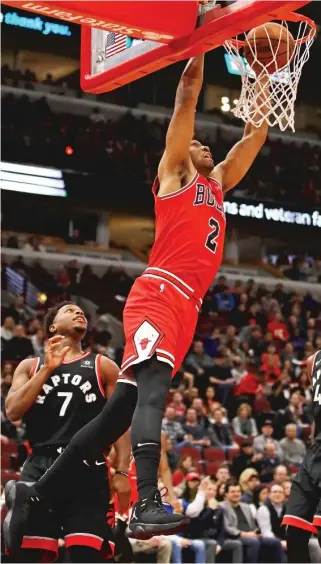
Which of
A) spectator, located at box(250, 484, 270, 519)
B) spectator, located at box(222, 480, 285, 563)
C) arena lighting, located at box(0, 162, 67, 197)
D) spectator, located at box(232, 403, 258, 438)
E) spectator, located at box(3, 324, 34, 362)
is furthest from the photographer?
arena lighting, located at box(0, 162, 67, 197)

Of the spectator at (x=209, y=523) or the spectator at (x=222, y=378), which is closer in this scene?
the spectator at (x=209, y=523)

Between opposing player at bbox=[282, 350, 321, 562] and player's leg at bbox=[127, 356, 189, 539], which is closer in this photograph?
player's leg at bbox=[127, 356, 189, 539]

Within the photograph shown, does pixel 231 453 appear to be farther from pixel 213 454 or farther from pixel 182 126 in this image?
pixel 182 126

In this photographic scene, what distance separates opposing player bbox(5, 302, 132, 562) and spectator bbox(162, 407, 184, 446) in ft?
27.8

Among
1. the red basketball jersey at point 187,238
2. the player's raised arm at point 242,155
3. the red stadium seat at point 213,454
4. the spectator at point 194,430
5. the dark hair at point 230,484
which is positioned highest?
the player's raised arm at point 242,155

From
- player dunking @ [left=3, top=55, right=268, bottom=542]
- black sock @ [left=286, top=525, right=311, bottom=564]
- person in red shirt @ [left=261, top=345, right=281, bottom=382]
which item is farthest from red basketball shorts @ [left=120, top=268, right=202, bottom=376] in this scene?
person in red shirt @ [left=261, top=345, right=281, bottom=382]

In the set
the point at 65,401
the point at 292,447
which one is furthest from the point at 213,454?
the point at 65,401

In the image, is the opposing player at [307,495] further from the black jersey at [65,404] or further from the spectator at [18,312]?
the spectator at [18,312]

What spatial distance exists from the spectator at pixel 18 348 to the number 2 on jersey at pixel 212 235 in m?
10.7

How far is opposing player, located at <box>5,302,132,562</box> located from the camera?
5906mm

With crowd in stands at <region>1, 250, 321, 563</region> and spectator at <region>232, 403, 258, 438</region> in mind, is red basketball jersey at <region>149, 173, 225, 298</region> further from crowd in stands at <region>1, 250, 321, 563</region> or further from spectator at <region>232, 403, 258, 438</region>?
spectator at <region>232, 403, 258, 438</region>

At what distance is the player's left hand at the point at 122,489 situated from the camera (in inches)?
231

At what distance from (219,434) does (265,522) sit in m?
3.23

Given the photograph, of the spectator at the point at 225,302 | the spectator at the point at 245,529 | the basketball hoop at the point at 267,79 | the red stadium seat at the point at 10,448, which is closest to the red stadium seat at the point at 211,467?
the spectator at the point at 245,529
